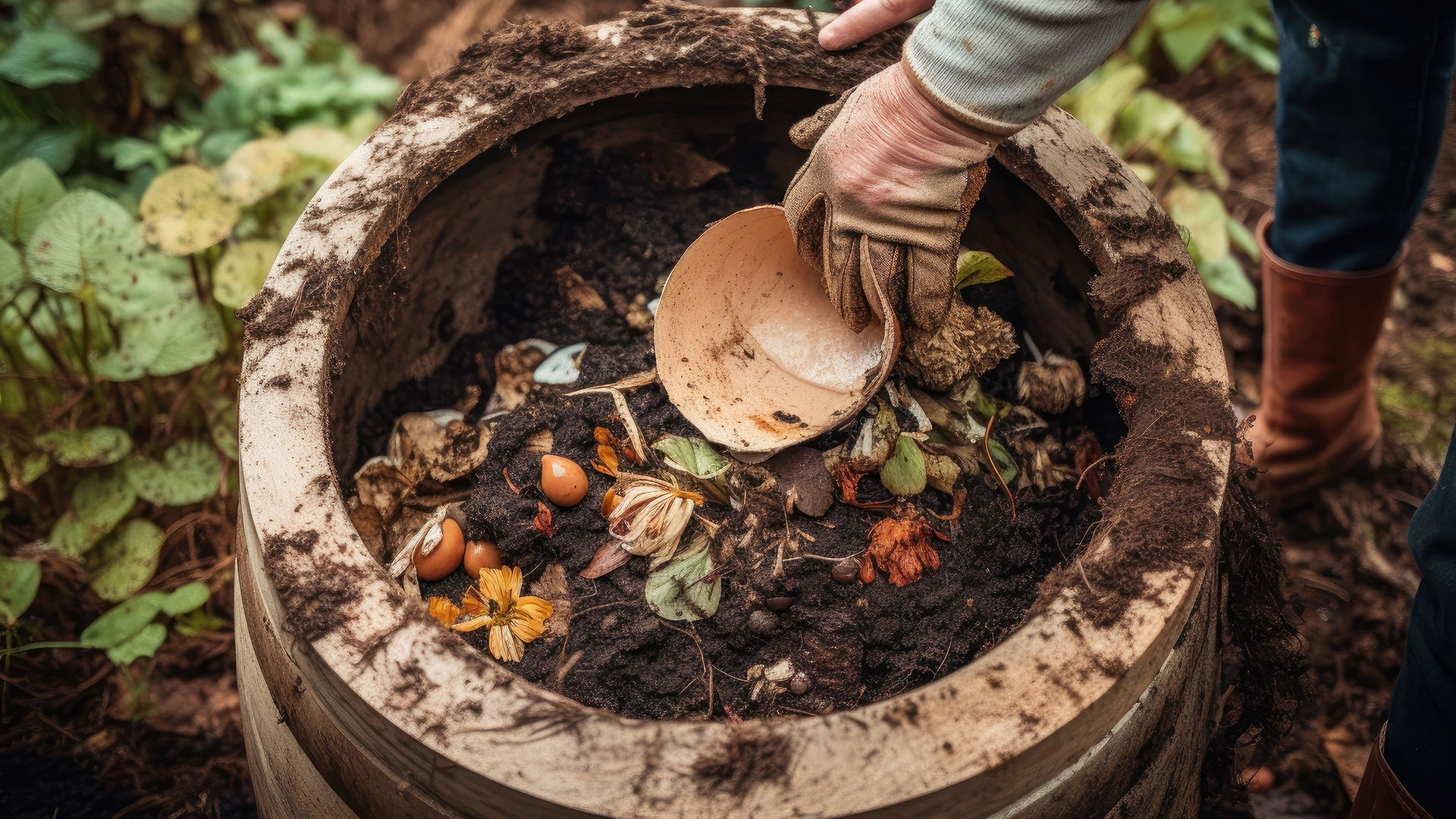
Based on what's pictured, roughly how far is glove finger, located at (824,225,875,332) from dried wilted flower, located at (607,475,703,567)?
41cm

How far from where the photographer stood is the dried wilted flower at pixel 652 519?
144 cm

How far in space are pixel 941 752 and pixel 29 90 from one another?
2790 mm

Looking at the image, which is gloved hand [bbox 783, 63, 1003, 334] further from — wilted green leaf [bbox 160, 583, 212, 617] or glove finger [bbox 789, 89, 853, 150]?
wilted green leaf [bbox 160, 583, 212, 617]

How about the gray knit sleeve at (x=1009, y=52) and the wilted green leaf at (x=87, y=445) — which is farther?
the wilted green leaf at (x=87, y=445)

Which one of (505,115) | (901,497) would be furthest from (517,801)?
(505,115)

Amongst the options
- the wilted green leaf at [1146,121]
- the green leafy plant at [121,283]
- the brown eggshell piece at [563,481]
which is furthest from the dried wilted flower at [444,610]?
the wilted green leaf at [1146,121]

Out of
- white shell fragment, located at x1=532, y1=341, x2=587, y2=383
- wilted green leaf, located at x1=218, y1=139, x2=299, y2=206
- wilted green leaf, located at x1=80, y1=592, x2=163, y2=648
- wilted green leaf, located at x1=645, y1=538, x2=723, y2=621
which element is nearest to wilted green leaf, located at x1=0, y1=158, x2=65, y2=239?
wilted green leaf, located at x1=218, y1=139, x2=299, y2=206

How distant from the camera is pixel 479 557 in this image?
146 cm

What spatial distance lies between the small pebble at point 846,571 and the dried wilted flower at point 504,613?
449 mm

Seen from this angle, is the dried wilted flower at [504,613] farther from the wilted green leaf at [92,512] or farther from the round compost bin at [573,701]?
the wilted green leaf at [92,512]

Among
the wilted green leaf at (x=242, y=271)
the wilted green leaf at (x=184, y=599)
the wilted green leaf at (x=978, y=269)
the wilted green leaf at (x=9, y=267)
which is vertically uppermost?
the wilted green leaf at (x=9, y=267)

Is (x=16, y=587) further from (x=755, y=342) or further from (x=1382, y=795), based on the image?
(x=1382, y=795)

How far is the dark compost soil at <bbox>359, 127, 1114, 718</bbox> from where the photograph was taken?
1.32 meters

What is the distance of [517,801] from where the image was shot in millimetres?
931
